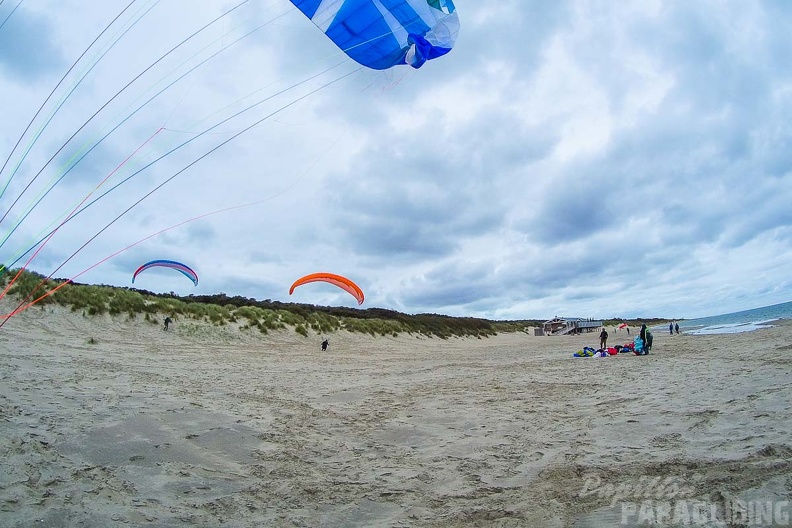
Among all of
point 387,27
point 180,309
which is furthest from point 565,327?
point 387,27

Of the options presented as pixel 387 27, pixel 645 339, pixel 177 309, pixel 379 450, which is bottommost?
pixel 379 450

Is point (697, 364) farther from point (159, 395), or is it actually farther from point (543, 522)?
point (159, 395)

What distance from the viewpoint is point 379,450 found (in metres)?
4.98

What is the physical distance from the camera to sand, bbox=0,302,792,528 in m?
3.34

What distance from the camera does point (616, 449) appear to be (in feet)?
15.1

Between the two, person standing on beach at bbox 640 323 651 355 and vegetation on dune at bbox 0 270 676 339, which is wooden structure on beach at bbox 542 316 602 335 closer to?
vegetation on dune at bbox 0 270 676 339

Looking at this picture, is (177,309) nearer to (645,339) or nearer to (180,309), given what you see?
(180,309)

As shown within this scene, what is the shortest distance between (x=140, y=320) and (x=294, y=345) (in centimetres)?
665

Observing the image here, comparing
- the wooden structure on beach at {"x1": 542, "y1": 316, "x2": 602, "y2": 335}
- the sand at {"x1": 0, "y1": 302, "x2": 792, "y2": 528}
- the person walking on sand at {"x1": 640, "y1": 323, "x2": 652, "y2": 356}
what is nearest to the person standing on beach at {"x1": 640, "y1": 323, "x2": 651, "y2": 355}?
the person walking on sand at {"x1": 640, "y1": 323, "x2": 652, "y2": 356}

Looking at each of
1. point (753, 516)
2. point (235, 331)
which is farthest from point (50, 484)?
point (235, 331)

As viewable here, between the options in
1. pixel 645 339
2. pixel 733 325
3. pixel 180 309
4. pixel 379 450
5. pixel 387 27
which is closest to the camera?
pixel 379 450

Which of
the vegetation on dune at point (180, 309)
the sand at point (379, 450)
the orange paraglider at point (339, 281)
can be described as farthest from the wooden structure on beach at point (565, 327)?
the sand at point (379, 450)

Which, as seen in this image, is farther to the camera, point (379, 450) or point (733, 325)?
point (733, 325)

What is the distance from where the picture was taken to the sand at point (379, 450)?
11.0 feet
